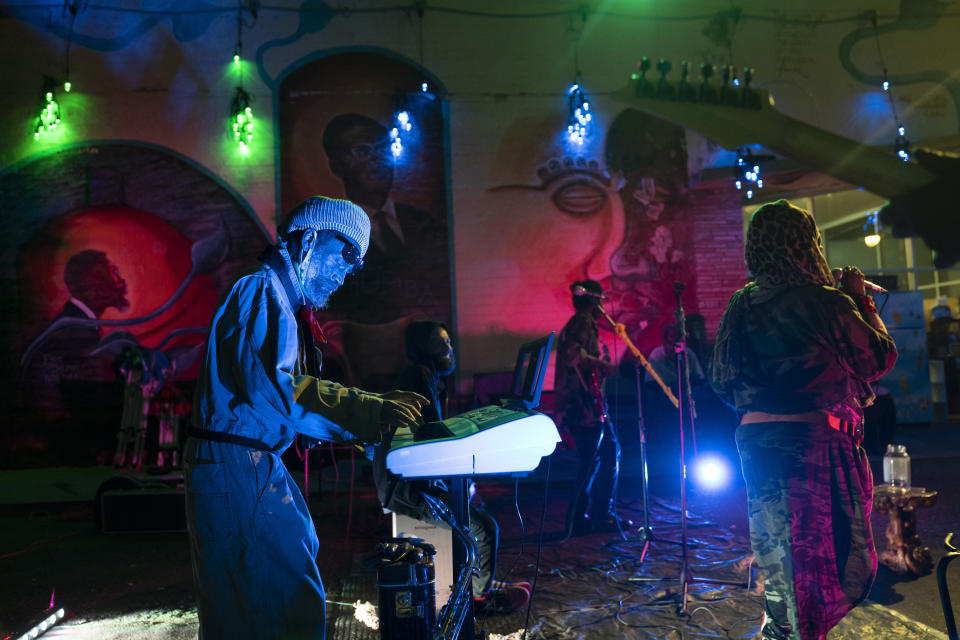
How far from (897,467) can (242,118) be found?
9.93 metres

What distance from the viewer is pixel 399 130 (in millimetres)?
10641

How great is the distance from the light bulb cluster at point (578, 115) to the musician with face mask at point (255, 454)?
9655 mm

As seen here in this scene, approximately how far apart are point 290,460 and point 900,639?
26.2 ft

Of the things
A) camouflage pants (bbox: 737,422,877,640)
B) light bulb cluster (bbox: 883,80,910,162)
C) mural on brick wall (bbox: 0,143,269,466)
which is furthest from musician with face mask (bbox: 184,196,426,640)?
light bulb cluster (bbox: 883,80,910,162)

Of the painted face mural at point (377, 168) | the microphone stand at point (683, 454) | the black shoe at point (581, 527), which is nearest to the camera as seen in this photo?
the microphone stand at point (683, 454)

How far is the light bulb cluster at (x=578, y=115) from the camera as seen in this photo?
10.8 meters

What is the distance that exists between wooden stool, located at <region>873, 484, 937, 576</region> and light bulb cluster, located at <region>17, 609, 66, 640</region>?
5.47 m

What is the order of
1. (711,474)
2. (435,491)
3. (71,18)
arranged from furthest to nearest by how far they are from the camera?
(71,18), (711,474), (435,491)

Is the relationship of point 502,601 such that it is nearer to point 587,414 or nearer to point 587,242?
point 587,414

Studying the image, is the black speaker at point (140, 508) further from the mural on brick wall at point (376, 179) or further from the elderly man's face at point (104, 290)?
the elderly man's face at point (104, 290)

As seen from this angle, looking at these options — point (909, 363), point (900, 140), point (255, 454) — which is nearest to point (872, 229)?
point (900, 140)

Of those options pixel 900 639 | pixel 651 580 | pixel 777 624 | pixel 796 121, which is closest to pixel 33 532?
pixel 651 580

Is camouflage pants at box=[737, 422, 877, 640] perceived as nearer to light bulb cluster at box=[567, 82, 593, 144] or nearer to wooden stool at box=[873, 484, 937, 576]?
wooden stool at box=[873, 484, 937, 576]

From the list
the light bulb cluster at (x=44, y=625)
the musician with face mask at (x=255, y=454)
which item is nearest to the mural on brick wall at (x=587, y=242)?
the light bulb cluster at (x=44, y=625)
